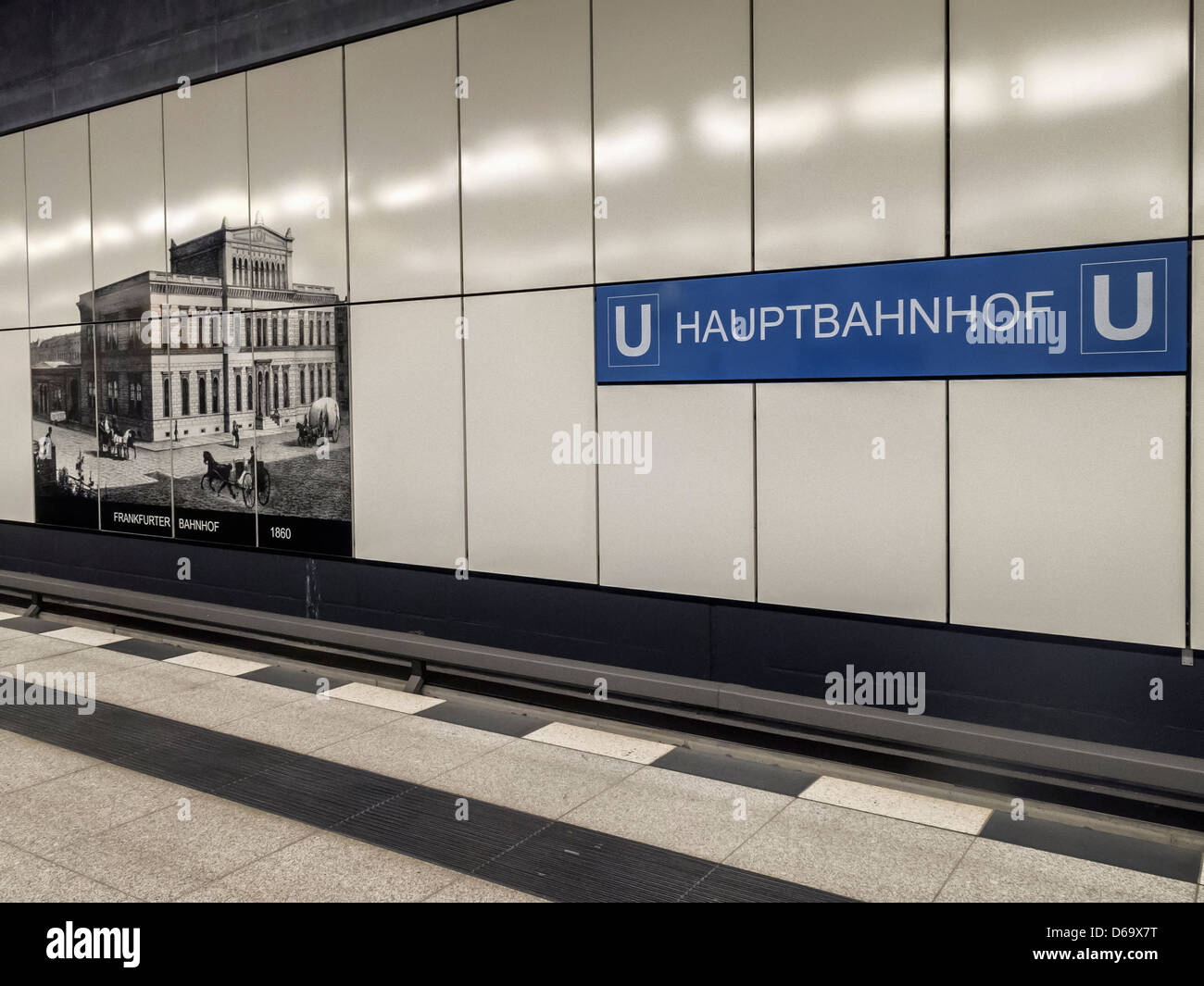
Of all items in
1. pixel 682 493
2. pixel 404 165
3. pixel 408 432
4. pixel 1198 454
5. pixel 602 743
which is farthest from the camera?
pixel 408 432

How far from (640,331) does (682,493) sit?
0.87 metres

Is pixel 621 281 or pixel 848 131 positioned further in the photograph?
pixel 621 281

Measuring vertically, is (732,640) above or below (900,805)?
above

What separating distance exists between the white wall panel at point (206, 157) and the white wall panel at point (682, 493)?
136 inches

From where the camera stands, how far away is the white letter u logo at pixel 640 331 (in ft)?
17.1

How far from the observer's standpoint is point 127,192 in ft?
25.4

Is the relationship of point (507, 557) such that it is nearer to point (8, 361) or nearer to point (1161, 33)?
point (1161, 33)

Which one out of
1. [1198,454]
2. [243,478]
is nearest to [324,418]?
[243,478]

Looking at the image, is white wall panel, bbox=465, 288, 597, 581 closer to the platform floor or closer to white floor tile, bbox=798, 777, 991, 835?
the platform floor

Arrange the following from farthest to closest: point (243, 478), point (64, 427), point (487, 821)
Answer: point (64, 427) < point (243, 478) < point (487, 821)

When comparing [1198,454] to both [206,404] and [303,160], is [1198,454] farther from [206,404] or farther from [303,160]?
[206,404]

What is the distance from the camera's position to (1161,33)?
385 cm

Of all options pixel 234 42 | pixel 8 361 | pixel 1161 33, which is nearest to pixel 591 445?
pixel 1161 33

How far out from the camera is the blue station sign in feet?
13.0
